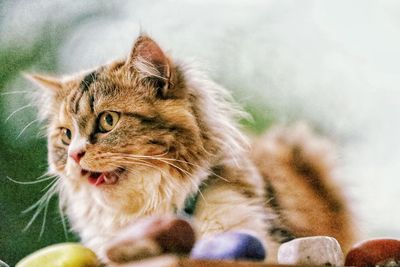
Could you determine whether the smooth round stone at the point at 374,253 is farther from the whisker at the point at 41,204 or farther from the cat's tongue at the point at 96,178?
the whisker at the point at 41,204

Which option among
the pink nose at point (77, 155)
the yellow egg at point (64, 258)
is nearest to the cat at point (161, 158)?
the pink nose at point (77, 155)

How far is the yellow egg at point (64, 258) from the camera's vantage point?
1.12 metres

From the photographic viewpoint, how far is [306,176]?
4.85 ft

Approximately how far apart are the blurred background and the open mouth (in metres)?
0.13

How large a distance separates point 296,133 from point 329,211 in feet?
0.65

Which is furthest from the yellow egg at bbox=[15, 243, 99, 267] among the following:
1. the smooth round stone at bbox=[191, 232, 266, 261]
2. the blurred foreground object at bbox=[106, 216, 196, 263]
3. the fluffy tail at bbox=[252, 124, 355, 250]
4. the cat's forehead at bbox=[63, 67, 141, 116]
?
the fluffy tail at bbox=[252, 124, 355, 250]

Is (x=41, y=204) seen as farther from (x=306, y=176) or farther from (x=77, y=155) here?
(x=306, y=176)

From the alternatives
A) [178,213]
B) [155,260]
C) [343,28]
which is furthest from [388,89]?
[155,260]

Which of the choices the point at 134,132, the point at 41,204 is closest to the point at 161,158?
the point at 134,132

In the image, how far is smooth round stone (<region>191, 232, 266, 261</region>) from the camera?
3.44 ft

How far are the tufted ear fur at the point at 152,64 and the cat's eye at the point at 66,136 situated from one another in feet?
0.66

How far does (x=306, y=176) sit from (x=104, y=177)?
1.57 ft

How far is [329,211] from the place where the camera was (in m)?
1.46

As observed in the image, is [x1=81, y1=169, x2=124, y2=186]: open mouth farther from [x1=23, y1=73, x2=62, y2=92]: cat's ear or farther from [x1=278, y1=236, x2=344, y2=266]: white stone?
[x1=278, y1=236, x2=344, y2=266]: white stone
